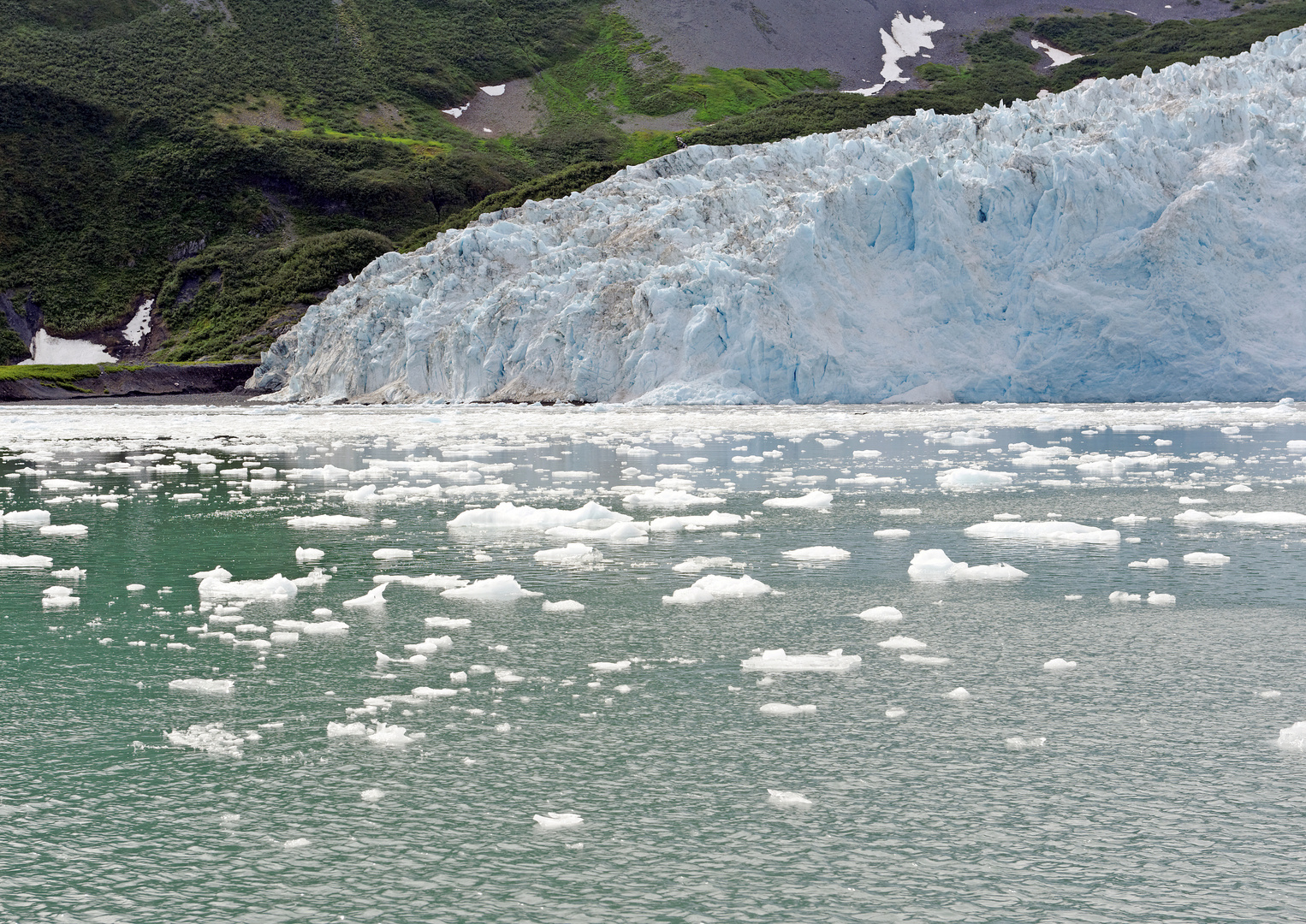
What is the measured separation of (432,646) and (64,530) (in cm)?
597

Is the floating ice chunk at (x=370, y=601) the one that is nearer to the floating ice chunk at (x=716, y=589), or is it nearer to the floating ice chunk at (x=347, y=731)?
the floating ice chunk at (x=716, y=589)

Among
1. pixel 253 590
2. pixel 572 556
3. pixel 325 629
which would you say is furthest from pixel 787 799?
pixel 572 556

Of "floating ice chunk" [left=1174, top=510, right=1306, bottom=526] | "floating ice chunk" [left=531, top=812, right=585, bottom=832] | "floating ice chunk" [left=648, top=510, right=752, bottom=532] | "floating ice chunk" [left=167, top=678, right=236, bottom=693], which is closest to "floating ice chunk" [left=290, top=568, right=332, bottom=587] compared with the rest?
"floating ice chunk" [left=167, top=678, right=236, bottom=693]

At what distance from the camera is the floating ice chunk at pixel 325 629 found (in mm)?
6359

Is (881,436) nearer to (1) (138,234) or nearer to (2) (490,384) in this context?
(2) (490,384)

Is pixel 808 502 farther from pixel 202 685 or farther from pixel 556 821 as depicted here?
pixel 556 821

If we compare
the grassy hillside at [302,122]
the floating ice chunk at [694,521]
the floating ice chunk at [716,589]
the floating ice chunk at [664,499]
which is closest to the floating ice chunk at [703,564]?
the floating ice chunk at [716,589]

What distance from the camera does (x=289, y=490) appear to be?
13680 mm

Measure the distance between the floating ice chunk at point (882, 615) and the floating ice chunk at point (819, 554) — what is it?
186 cm

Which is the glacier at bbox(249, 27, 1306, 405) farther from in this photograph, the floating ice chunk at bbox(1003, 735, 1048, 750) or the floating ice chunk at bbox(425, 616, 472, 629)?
the floating ice chunk at bbox(1003, 735, 1048, 750)

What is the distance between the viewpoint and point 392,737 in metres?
4.54

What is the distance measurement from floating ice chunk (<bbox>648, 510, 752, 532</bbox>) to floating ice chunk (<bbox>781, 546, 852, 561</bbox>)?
159cm

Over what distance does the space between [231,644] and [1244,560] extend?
6811 mm

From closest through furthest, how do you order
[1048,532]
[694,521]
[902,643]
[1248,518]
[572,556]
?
[902,643] < [572,556] < [1048,532] < [1248,518] < [694,521]
